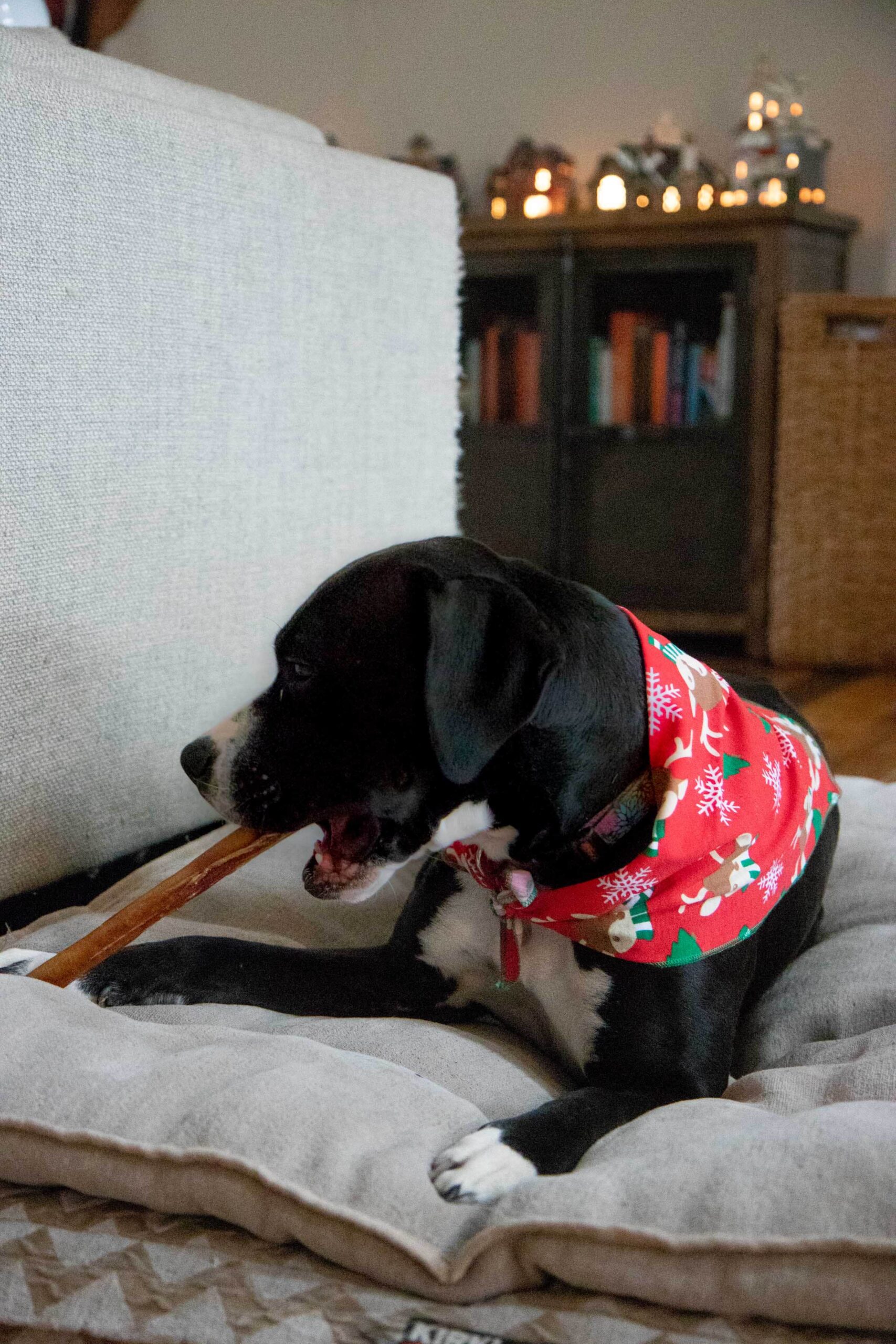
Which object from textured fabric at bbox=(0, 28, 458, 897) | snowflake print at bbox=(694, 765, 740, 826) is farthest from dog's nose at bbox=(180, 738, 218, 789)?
snowflake print at bbox=(694, 765, 740, 826)

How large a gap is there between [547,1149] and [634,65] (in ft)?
14.5

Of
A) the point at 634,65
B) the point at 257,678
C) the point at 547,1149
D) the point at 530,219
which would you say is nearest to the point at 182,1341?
the point at 547,1149

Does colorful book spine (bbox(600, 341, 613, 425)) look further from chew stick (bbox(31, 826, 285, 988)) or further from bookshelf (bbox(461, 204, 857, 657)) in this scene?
chew stick (bbox(31, 826, 285, 988))

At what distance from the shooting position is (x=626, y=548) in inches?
163

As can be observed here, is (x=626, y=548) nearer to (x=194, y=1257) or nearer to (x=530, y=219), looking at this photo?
(x=530, y=219)

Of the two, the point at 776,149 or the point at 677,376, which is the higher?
the point at 776,149

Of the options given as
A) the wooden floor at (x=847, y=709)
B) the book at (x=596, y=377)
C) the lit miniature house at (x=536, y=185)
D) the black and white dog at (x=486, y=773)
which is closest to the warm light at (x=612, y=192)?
the lit miniature house at (x=536, y=185)

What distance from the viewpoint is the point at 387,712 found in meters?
1.10

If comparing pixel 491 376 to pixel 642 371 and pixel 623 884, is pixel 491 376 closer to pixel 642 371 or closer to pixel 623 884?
pixel 642 371

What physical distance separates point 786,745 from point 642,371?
9.61 ft

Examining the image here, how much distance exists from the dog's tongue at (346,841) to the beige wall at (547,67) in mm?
3716

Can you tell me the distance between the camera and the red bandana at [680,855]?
1137 millimetres

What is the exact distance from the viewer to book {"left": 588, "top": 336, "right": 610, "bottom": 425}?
417 centimetres

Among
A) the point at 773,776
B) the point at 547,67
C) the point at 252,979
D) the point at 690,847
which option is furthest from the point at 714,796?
the point at 547,67
